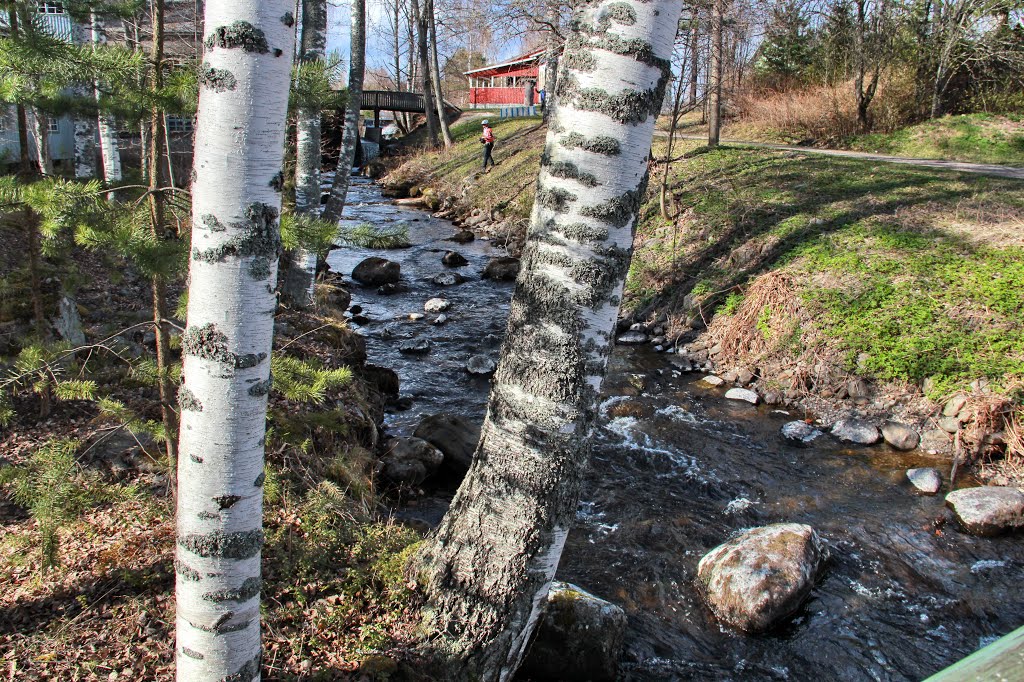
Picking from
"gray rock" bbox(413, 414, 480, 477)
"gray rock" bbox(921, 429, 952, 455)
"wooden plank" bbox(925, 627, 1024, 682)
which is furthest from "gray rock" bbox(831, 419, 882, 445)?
"wooden plank" bbox(925, 627, 1024, 682)

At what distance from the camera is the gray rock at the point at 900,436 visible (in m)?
7.39

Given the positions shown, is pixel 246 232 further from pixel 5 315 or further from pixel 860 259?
pixel 860 259

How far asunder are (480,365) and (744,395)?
3.43 metres

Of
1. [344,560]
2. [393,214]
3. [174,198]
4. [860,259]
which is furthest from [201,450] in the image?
[393,214]

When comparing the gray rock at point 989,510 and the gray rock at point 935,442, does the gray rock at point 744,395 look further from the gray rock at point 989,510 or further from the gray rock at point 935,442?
the gray rock at point 989,510

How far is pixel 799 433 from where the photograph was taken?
7715mm

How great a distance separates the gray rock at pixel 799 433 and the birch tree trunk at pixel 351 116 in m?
6.22

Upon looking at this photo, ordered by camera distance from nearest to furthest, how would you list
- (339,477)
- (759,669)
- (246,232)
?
(246,232) < (759,669) < (339,477)

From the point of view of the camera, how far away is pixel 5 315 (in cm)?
599

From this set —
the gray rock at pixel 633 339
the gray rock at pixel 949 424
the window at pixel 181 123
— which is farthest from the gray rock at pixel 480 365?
the gray rock at pixel 949 424

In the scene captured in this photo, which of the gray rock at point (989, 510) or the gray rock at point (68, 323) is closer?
the gray rock at point (68, 323)

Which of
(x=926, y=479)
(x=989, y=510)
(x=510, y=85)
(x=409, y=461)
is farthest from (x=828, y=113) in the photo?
(x=510, y=85)

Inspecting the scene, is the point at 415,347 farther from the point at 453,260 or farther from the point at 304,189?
the point at 453,260

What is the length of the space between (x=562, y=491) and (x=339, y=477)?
269 cm
